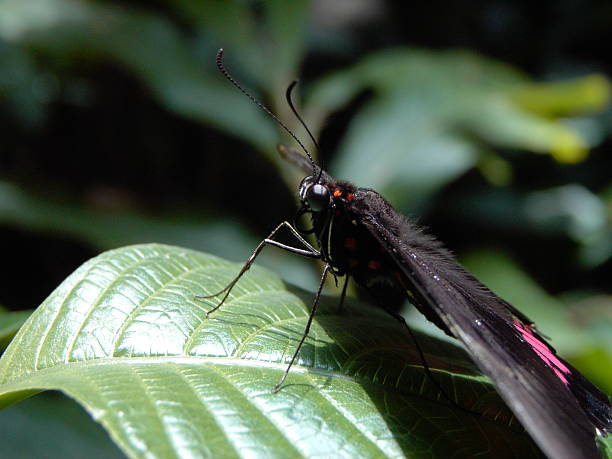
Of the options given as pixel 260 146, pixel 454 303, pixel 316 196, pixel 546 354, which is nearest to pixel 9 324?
pixel 316 196

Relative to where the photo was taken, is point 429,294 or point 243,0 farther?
point 243,0

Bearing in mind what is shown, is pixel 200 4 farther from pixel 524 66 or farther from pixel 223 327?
pixel 524 66

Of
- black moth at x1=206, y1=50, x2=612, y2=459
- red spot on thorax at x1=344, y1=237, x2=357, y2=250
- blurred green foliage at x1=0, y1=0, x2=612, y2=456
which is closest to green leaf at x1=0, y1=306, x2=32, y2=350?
black moth at x1=206, y1=50, x2=612, y2=459

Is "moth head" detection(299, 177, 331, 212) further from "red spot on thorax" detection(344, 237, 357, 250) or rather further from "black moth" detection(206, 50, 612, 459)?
"red spot on thorax" detection(344, 237, 357, 250)

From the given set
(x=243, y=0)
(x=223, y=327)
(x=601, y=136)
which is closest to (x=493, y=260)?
(x=601, y=136)

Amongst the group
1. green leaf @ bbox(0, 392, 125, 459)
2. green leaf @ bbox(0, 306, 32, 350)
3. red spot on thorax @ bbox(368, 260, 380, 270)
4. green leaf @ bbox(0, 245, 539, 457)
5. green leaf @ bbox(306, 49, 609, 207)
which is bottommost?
green leaf @ bbox(0, 392, 125, 459)

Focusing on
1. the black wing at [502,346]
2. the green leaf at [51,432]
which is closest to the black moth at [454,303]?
the black wing at [502,346]
